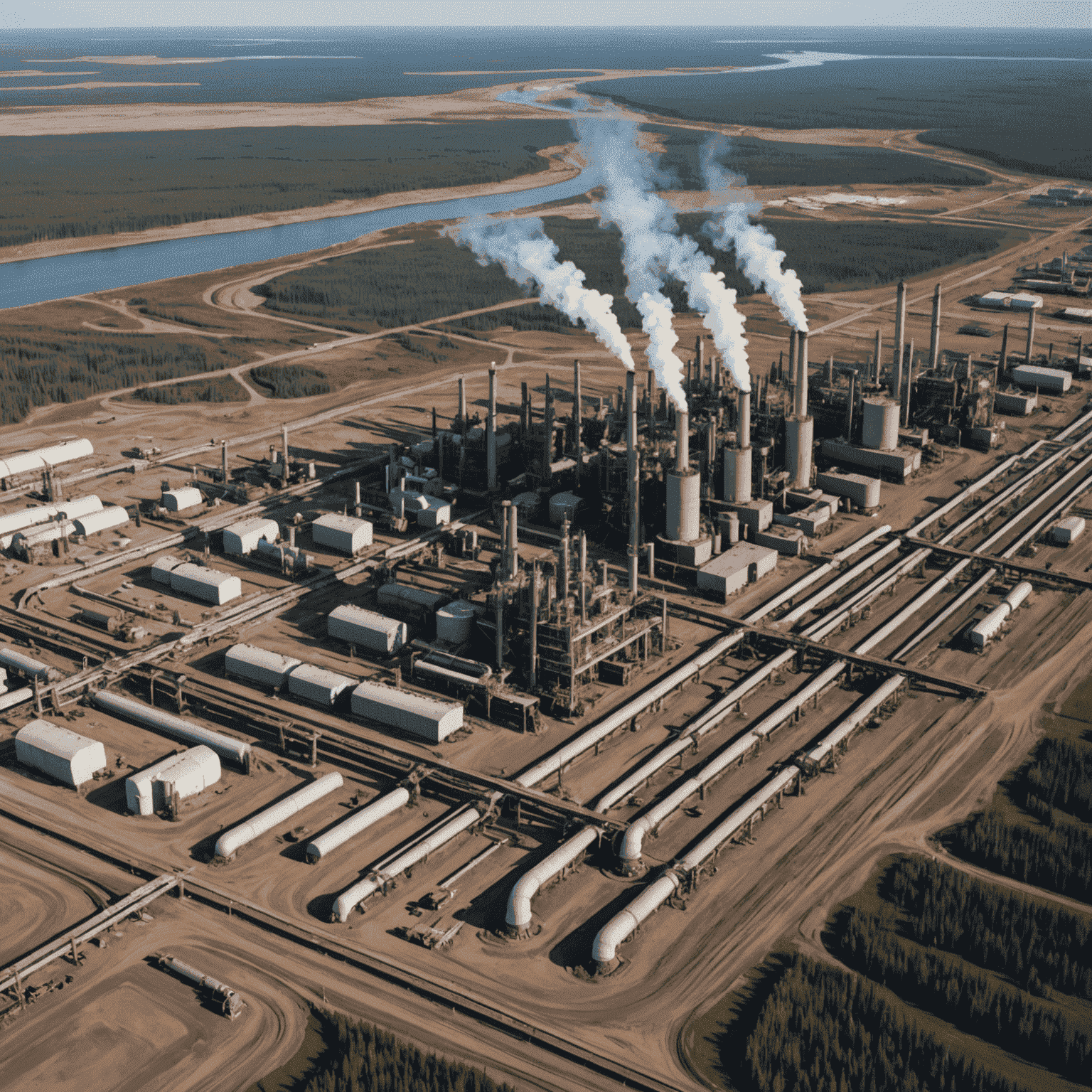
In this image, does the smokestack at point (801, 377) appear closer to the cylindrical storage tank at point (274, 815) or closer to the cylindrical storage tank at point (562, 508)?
the cylindrical storage tank at point (562, 508)

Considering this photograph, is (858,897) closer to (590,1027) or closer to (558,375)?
(590,1027)

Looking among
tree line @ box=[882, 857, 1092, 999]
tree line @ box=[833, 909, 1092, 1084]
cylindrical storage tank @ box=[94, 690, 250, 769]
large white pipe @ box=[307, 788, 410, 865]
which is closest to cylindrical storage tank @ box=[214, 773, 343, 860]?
large white pipe @ box=[307, 788, 410, 865]

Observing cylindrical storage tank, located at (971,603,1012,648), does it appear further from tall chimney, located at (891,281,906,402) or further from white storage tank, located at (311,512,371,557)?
white storage tank, located at (311,512,371,557)

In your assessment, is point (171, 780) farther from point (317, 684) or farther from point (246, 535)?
point (246, 535)

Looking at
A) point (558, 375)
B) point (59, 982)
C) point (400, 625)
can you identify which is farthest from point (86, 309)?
point (59, 982)

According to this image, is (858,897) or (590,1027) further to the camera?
(858,897)

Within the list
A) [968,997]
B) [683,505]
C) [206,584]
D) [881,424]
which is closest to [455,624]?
[206,584]
